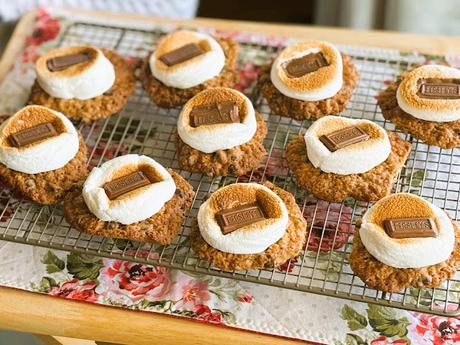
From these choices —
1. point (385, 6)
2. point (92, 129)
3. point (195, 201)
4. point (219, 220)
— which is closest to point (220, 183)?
point (195, 201)

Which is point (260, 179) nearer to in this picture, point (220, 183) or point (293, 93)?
point (220, 183)

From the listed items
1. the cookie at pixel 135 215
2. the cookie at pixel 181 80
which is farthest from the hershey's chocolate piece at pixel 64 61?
the cookie at pixel 135 215

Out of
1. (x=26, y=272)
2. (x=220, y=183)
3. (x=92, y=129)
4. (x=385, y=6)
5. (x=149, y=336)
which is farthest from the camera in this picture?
(x=385, y=6)

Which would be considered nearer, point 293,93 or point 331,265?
point 331,265

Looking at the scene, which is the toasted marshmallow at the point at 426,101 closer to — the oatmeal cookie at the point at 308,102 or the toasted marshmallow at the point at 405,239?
the oatmeal cookie at the point at 308,102

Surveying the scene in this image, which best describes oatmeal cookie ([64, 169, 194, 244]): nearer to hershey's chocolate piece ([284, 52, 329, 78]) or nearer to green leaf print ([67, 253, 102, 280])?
green leaf print ([67, 253, 102, 280])

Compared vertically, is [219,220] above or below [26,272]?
above

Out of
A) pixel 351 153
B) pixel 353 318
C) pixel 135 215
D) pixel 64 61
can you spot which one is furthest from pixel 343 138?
pixel 64 61
